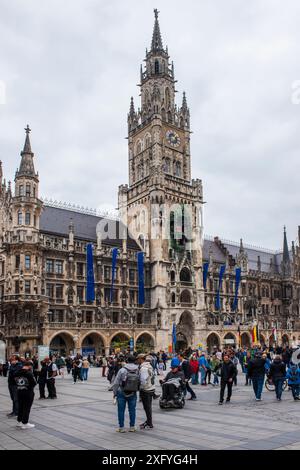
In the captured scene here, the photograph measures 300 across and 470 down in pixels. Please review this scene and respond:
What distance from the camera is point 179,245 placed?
65625 mm

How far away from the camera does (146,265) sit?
63125 mm

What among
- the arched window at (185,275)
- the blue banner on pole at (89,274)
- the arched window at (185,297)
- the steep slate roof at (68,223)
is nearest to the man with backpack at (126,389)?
the blue banner on pole at (89,274)

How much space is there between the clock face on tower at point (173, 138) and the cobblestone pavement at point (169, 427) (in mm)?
55644

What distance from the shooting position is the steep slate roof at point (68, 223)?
57.6 m

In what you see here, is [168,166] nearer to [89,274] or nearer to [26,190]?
[89,274]

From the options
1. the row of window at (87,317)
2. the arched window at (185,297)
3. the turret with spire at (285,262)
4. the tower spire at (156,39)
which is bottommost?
the row of window at (87,317)

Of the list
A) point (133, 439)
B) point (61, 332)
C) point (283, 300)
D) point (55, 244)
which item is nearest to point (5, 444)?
point (133, 439)

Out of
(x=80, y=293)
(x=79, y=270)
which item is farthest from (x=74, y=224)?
(x=80, y=293)

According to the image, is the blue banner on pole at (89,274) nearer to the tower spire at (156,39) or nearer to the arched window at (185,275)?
the arched window at (185,275)

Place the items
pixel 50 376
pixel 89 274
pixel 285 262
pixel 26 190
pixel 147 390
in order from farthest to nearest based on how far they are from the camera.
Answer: pixel 285 262, pixel 89 274, pixel 26 190, pixel 50 376, pixel 147 390

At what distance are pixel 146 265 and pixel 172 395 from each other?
153 ft

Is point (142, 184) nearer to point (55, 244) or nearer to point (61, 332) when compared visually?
point (55, 244)

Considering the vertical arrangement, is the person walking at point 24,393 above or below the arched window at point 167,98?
below
